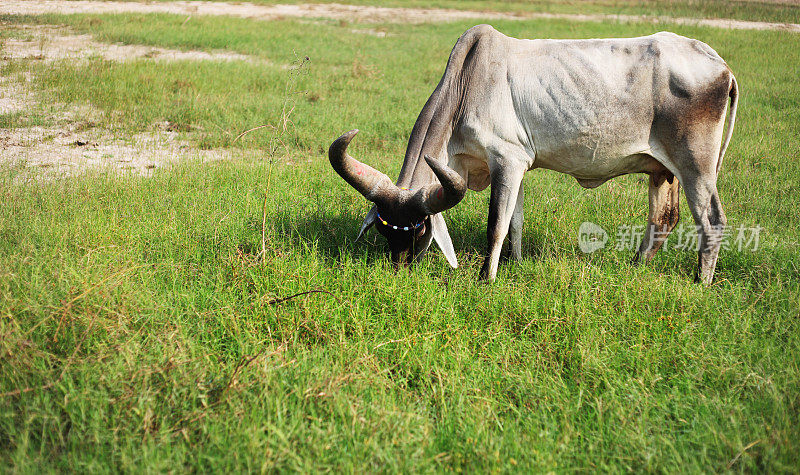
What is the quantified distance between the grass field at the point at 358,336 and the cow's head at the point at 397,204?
0.76 ft

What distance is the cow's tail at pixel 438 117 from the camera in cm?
479

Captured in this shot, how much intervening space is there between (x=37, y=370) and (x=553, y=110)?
13.3 feet

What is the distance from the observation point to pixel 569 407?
3.22 m

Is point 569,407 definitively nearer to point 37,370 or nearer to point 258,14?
point 37,370

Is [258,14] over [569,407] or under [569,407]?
over

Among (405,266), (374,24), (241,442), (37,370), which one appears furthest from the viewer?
(374,24)

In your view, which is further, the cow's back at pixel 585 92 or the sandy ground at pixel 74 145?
the sandy ground at pixel 74 145

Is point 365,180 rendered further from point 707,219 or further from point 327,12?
point 327,12

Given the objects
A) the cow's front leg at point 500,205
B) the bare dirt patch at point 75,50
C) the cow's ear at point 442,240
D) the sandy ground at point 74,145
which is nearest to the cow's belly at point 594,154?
the cow's front leg at point 500,205

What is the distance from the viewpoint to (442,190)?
14.0ft

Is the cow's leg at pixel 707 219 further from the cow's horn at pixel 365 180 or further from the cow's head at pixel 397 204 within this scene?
the cow's horn at pixel 365 180

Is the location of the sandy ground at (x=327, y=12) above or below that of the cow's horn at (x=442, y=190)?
above

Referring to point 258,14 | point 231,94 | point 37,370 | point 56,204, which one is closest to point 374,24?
point 258,14

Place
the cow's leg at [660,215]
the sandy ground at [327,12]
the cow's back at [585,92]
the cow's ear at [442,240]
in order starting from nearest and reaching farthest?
the cow's ear at [442,240] < the cow's back at [585,92] < the cow's leg at [660,215] < the sandy ground at [327,12]
